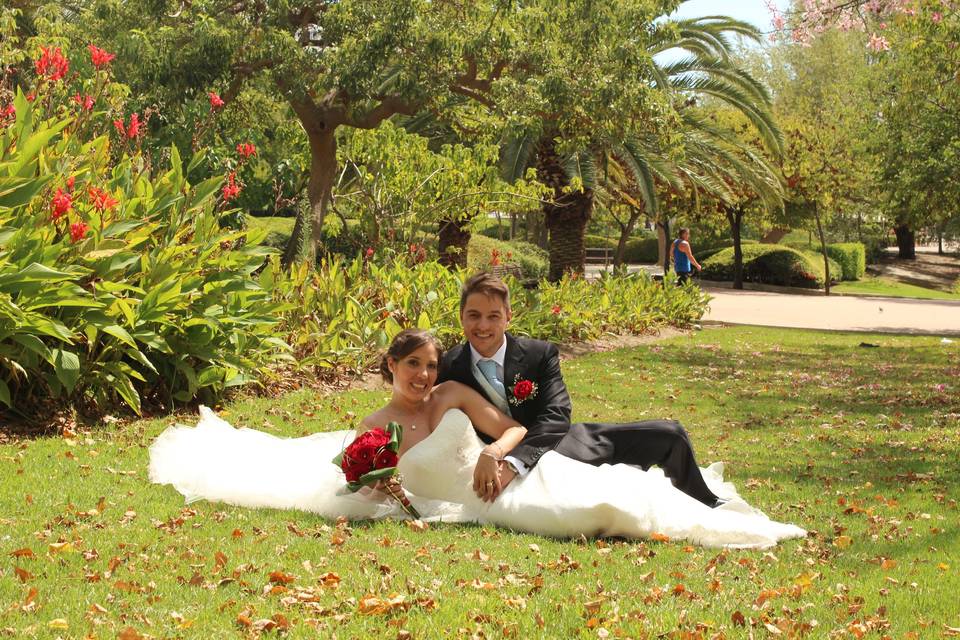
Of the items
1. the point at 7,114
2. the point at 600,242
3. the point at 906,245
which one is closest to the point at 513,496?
the point at 7,114

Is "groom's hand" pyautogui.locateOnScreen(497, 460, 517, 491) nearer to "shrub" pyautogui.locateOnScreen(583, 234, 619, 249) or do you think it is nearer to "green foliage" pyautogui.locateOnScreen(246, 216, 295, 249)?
"green foliage" pyautogui.locateOnScreen(246, 216, 295, 249)

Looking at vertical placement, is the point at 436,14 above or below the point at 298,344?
above

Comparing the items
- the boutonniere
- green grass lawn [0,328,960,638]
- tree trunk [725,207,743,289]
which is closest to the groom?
the boutonniere

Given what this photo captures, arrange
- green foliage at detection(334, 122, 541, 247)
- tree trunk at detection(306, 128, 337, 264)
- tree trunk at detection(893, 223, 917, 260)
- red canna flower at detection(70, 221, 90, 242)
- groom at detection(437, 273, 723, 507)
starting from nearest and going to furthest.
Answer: groom at detection(437, 273, 723, 507), red canna flower at detection(70, 221, 90, 242), green foliage at detection(334, 122, 541, 247), tree trunk at detection(306, 128, 337, 264), tree trunk at detection(893, 223, 917, 260)

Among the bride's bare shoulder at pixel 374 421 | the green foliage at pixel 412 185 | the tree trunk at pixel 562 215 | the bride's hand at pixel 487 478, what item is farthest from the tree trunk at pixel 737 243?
the bride's hand at pixel 487 478

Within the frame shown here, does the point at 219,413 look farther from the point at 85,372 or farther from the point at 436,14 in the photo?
the point at 436,14

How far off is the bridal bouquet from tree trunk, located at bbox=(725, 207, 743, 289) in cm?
2701

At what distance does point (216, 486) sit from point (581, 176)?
13.9 m

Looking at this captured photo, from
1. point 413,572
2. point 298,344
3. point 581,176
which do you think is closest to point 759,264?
point 581,176

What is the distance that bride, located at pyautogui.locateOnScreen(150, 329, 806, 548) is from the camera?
4.83 meters

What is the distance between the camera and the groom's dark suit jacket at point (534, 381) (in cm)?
520

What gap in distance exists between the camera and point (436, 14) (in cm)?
1446

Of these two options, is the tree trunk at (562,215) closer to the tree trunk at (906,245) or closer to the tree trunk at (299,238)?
the tree trunk at (299,238)

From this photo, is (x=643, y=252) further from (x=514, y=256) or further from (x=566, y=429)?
(x=566, y=429)
